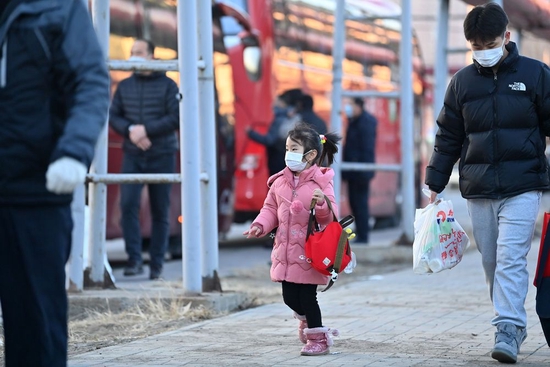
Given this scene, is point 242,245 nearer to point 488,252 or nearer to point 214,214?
point 214,214

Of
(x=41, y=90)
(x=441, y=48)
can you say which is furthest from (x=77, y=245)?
(x=441, y=48)

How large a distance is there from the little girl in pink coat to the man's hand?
13.2 ft

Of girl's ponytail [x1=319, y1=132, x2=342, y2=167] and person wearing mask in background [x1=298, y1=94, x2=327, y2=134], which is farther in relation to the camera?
person wearing mask in background [x1=298, y1=94, x2=327, y2=134]

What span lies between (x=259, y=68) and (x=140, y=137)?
250 inches

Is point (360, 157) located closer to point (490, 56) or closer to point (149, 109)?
point (149, 109)

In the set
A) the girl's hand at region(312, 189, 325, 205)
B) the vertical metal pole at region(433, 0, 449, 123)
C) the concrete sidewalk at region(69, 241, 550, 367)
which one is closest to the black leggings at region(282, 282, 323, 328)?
the concrete sidewalk at region(69, 241, 550, 367)

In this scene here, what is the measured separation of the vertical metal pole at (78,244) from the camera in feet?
28.0

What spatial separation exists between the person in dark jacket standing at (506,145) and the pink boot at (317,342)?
857 mm

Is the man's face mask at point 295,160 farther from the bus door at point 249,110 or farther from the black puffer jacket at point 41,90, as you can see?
the bus door at point 249,110

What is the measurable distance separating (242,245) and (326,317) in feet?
30.6

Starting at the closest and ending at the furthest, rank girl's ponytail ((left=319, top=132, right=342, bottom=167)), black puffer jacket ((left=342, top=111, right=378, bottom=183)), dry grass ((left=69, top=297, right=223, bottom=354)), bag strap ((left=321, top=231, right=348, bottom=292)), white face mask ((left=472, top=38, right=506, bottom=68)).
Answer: white face mask ((left=472, top=38, right=506, bottom=68))
bag strap ((left=321, top=231, right=348, bottom=292))
girl's ponytail ((left=319, top=132, right=342, bottom=167))
dry grass ((left=69, top=297, right=223, bottom=354))
black puffer jacket ((left=342, top=111, right=378, bottom=183))

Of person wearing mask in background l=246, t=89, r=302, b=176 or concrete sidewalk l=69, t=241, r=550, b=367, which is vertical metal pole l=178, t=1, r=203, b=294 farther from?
person wearing mask in background l=246, t=89, r=302, b=176

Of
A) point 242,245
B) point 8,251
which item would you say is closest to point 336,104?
point 242,245

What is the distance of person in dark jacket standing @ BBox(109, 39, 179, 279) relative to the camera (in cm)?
1069
